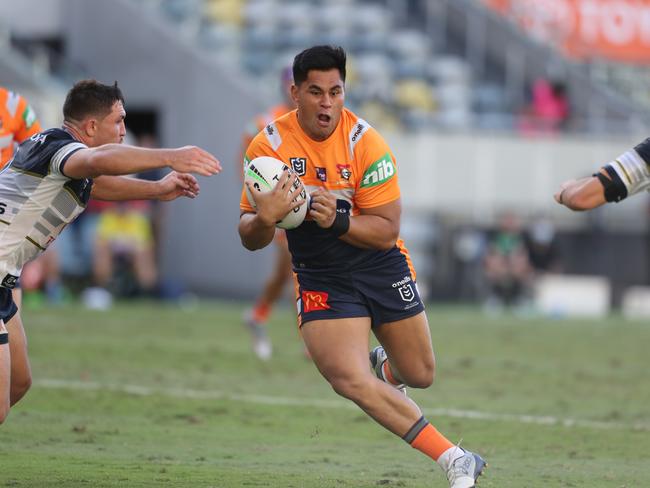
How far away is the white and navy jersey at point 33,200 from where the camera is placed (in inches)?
279

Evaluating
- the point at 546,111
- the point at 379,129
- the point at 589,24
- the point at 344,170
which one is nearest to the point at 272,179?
the point at 344,170

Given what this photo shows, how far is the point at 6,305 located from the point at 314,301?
69.2 inches

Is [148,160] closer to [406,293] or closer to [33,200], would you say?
[33,200]

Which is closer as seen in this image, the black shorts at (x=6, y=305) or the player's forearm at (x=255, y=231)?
the player's forearm at (x=255, y=231)

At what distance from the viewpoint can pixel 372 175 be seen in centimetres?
730

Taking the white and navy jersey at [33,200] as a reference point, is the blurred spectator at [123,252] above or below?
below

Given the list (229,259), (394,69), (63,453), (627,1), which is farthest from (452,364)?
(627,1)

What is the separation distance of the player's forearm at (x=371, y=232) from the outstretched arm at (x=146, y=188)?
3.02 feet

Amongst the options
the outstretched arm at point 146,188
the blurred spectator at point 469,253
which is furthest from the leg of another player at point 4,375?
the blurred spectator at point 469,253

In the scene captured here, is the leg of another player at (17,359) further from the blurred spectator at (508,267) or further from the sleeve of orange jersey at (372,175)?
the blurred spectator at (508,267)

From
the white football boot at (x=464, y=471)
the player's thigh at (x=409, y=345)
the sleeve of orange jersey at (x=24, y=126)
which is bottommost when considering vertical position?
the white football boot at (x=464, y=471)

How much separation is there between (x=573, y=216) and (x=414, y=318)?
722 inches

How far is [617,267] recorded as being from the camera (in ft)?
82.6

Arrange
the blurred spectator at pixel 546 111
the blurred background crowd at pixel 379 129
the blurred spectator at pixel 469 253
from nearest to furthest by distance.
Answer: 1. the blurred background crowd at pixel 379 129
2. the blurred spectator at pixel 469 253
3. the blurred spectator at pixel 546 111
